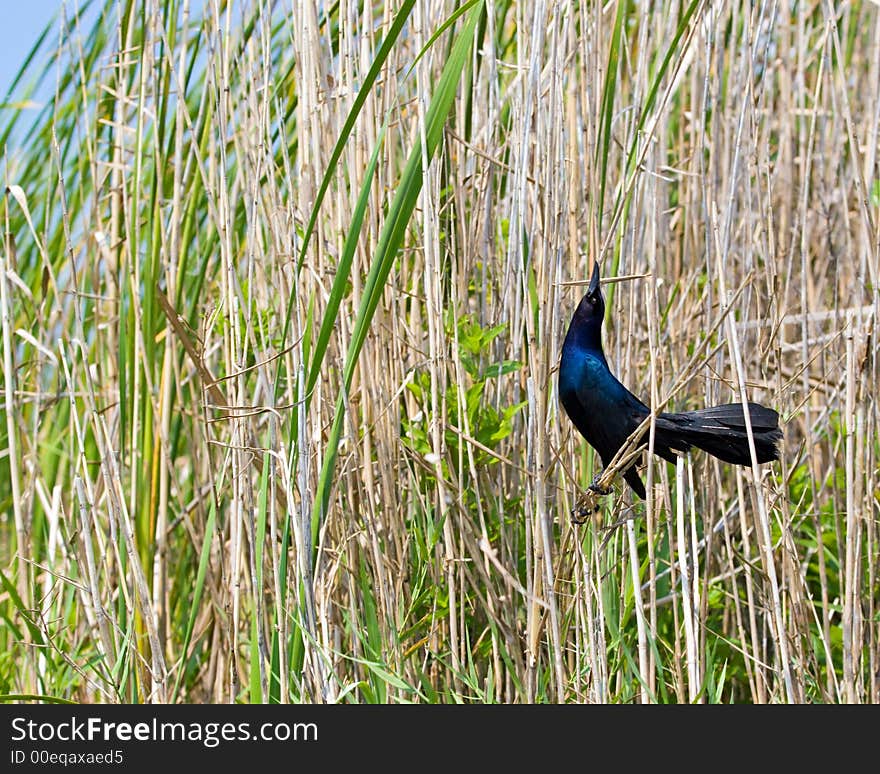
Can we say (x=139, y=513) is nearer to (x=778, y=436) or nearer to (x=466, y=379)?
(x=466, y=379)

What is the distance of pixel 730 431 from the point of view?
102cm

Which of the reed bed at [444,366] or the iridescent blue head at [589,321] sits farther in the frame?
the reed bed at [444,366]

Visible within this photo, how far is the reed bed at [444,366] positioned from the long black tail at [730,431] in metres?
0.06

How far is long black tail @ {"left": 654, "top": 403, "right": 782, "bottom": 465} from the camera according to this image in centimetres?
102

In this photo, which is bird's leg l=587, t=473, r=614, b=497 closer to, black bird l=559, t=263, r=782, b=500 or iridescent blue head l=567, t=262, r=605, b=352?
black bird l=559, t=263, r=782, b=500

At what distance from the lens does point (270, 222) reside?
139 centimetres

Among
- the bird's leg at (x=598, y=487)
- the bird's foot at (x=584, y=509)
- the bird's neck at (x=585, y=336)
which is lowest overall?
the bird's foot at (x=584, y=509)

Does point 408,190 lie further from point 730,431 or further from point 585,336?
point 730,431

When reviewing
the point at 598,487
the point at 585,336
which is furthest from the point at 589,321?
the point at 598,487

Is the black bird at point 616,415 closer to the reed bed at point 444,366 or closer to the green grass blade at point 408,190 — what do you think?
the reed bed at point 444,366

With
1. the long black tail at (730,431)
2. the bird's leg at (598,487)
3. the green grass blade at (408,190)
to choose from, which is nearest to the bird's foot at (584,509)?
the bird's leg at (598,487)

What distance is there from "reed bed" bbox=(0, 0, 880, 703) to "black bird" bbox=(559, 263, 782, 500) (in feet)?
0.16

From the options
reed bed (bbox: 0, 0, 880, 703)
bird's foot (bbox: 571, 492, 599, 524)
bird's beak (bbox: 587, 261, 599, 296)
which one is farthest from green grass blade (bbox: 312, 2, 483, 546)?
bird's foot (bbox: 571, 492, 599, 524)

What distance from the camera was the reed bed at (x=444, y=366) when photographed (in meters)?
1.19
